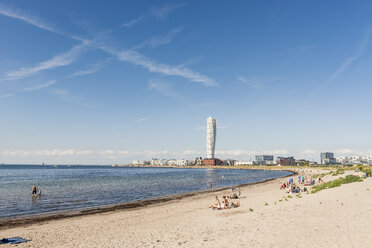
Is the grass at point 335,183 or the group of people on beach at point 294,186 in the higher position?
the grass at point 335,183

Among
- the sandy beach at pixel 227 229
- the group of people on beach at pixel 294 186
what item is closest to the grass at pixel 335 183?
the group of people on beach at pixel 294 186

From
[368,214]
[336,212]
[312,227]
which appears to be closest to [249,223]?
[312,227]

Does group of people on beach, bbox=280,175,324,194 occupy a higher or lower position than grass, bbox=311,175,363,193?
lower

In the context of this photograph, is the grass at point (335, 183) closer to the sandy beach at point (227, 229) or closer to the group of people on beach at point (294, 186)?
the group of people on beach at point (294, 186)

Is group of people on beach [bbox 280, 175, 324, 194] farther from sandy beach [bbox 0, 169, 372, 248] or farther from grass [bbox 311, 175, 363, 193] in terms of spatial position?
sandy beach [bbox 0, 169, 372, 248]

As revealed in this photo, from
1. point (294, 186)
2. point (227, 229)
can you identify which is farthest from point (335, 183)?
point (227, 229)

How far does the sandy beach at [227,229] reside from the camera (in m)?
13.1

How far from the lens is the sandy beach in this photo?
13102 mm

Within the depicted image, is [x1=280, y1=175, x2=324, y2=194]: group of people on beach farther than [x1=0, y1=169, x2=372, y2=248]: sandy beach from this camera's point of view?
Yes

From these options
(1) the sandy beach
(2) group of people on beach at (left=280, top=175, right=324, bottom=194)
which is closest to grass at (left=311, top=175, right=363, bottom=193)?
(2) group of people on beach at (left=280, top=175, right=324, bottom=194)

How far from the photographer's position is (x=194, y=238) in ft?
48.0

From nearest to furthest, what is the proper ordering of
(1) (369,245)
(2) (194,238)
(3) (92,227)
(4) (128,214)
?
(1) (369,245), (2) (194,238), (3) (92,227), (4) (128,214)

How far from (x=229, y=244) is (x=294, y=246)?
10.6 feet

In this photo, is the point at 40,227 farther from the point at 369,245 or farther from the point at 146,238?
the point at 369,245
